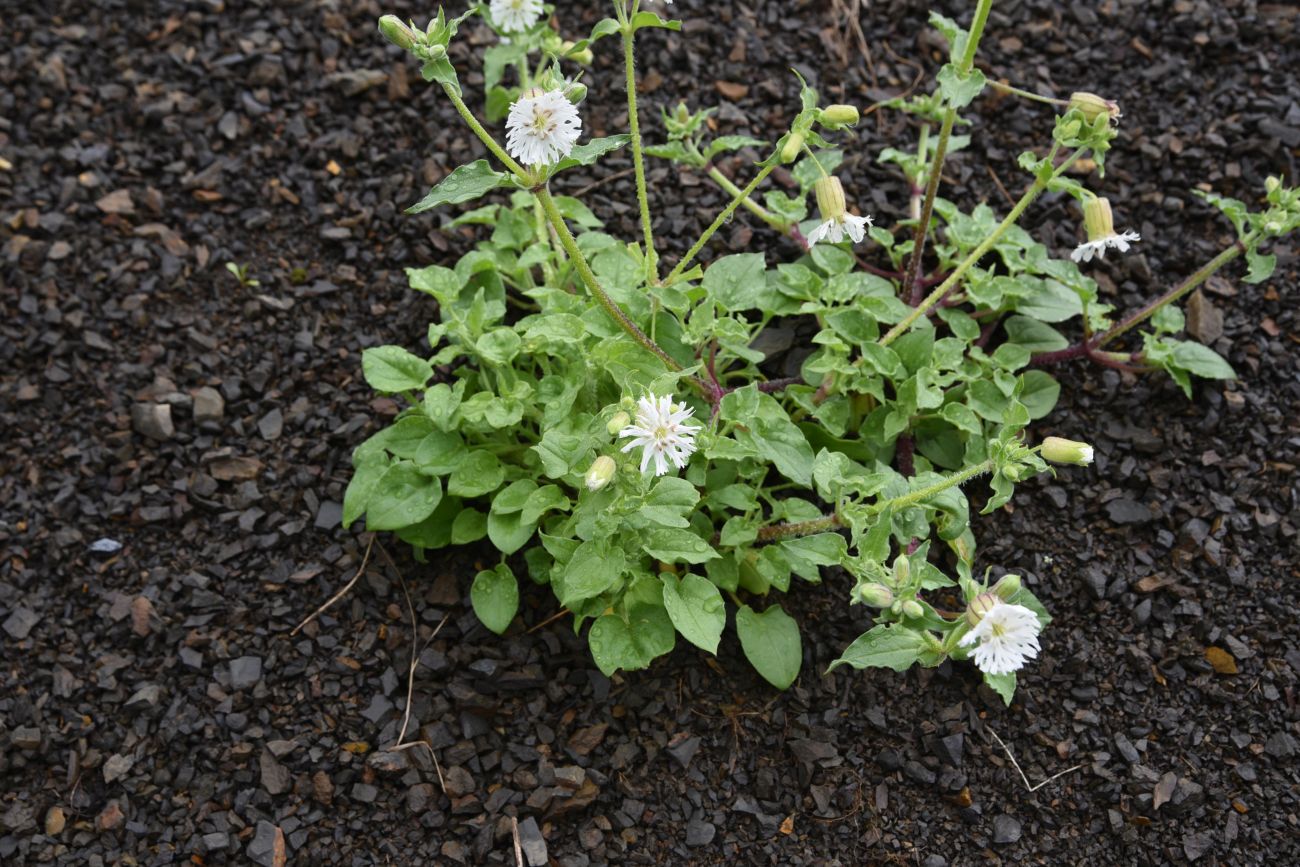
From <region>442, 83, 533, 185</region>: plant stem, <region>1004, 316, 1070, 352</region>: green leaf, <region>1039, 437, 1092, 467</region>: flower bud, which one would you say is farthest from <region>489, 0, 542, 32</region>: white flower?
<region>1039, 437, 1092, 467</region>: flower bud

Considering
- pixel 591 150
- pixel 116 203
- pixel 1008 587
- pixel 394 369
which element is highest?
pixel 591 150

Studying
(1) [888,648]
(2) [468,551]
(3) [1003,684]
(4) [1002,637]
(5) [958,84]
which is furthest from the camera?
(2) [468,551]

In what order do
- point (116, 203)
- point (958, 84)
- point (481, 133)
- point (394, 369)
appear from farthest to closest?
point (116, 203) → point (394, 369) → point (958, 84) → point (481, 133)

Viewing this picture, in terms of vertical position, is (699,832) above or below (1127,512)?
below

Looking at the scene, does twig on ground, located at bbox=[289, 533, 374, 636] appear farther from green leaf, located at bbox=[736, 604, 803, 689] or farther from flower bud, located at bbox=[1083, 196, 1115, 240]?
flower bud, located at bbox=[1083, 196, 1115, 240]

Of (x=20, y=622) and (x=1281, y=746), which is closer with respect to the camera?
(x=1281, y=746)

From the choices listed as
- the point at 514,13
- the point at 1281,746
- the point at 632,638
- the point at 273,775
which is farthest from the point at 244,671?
the point at 1281,746

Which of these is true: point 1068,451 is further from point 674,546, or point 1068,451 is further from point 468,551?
point 468,551
